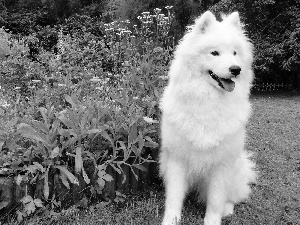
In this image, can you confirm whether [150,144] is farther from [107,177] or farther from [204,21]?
[204,21]

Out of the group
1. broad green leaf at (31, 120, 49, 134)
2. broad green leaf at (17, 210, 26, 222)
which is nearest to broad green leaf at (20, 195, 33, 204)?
broad green leaf at (17, 210, 26, 222)

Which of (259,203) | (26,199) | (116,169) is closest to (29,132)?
(26,199)

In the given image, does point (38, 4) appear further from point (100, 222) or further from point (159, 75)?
point (100, 222)

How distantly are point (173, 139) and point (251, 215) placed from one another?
41.3 inches

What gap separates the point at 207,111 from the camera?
2771 mm

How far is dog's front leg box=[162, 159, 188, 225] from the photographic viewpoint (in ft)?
9.77

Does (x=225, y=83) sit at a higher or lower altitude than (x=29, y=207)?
higher

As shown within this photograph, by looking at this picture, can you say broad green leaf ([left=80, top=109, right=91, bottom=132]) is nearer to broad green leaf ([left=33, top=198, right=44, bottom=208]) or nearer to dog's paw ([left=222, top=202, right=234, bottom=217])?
broad green leaf ([left=33, top=198, right=44, bottom=208])

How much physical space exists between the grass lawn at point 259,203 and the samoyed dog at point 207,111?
25cm

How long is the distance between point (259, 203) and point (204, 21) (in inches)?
71.6

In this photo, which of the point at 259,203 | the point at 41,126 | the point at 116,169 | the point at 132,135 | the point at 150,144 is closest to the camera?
the point at 41,126

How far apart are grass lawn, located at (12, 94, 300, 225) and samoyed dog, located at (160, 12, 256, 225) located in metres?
0.25

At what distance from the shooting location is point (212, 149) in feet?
9.23

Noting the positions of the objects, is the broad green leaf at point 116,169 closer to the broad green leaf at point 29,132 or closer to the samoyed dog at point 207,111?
the samoyed dog at point 207,111
